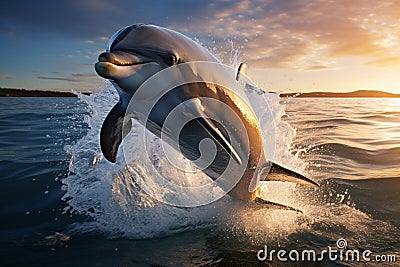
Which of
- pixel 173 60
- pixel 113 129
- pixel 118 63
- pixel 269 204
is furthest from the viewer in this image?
pixel 269 204

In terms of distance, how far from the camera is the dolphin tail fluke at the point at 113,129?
14.3 feet

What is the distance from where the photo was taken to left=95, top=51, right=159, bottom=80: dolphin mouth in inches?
132

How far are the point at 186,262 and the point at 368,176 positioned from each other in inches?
218

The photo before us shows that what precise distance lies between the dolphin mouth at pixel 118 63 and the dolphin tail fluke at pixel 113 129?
0.81m

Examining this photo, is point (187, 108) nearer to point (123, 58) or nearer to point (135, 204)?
point (123, 58)

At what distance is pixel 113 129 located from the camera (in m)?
4.48

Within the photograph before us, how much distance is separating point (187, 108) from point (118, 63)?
0.93m

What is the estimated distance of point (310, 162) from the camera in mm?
9438

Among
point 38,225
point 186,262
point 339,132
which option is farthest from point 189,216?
point 339,132

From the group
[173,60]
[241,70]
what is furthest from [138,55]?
[241,70]

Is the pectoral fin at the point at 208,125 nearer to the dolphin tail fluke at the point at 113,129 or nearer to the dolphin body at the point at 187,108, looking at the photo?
the dolphin body at the point at 187,108

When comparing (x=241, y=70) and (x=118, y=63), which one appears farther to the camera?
(x=241, y=70)

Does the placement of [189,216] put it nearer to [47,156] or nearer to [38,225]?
[38,225]

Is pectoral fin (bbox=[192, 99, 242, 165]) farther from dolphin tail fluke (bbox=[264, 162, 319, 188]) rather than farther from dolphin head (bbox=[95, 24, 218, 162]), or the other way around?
dolphin tail fluke (bbox=[264, 162, 319, 188])
